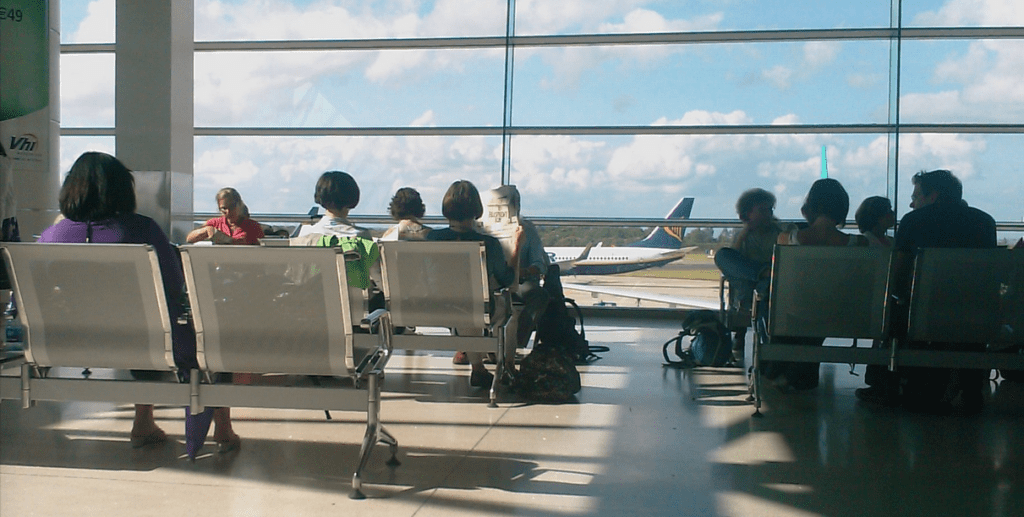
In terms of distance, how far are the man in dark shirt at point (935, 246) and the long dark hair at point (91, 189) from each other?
339cm

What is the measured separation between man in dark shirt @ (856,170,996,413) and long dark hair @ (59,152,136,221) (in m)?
3.39

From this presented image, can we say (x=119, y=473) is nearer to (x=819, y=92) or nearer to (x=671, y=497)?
(x=671, y=497)

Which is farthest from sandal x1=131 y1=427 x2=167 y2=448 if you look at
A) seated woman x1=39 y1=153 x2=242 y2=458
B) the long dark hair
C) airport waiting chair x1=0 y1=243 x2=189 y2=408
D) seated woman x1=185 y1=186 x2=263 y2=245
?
seated woman x1=185 y1=186 x2=263 y2=245

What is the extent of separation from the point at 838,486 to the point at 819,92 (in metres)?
6.99

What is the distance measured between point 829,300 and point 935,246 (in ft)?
2.47

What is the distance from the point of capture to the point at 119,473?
2.86 metres

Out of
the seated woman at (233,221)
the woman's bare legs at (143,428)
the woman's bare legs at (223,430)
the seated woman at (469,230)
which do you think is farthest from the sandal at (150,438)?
the seated woman at (233,221)

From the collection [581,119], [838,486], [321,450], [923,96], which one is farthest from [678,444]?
[923,96]

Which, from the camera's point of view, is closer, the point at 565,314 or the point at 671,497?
the point at 671,497

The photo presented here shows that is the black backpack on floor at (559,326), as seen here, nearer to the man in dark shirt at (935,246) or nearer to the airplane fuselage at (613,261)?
the man in dark shirt at (935,246)

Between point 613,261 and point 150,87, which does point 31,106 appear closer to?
point 150,87

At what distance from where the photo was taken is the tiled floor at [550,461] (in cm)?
258

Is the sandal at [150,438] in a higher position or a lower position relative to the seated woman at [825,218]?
lower

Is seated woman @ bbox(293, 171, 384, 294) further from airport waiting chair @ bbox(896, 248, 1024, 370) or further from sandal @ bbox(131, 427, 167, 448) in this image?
airport waiting chair @ bbox(896, 248, 1024, 370)
